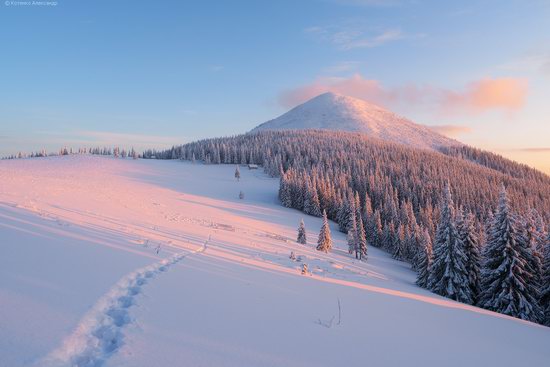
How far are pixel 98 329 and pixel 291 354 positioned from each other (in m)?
3.15

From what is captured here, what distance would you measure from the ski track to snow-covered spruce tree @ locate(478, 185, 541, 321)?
29.1 meters

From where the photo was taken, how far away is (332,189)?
3499 inches

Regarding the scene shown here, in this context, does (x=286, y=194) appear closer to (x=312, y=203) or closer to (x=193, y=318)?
(x=312, y=203)

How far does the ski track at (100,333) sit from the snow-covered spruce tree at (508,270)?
95.5ft

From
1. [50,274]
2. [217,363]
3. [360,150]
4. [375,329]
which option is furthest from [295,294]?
[360,150]

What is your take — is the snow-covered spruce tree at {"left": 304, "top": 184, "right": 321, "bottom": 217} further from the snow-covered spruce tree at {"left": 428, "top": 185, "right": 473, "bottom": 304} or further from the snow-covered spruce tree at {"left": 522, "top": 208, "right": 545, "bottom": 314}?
the snow-covered spruce tree at {"left": 522, "top": 208, "right": 545, "bottom": 314}

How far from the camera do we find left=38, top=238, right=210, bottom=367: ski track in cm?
411

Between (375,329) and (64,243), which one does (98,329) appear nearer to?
(375,329)

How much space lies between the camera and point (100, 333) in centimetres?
499

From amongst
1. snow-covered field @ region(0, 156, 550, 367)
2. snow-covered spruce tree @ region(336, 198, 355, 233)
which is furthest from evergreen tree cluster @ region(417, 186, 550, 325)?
snow-covered spruce tree @ region(336, 198, 355, 233)

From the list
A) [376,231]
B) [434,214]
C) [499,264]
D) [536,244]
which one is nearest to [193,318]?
[499,264]

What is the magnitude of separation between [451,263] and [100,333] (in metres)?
32.2

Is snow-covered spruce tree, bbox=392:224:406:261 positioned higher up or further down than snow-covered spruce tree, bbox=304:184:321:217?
further down

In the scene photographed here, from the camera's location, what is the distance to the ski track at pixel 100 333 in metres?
4.11
